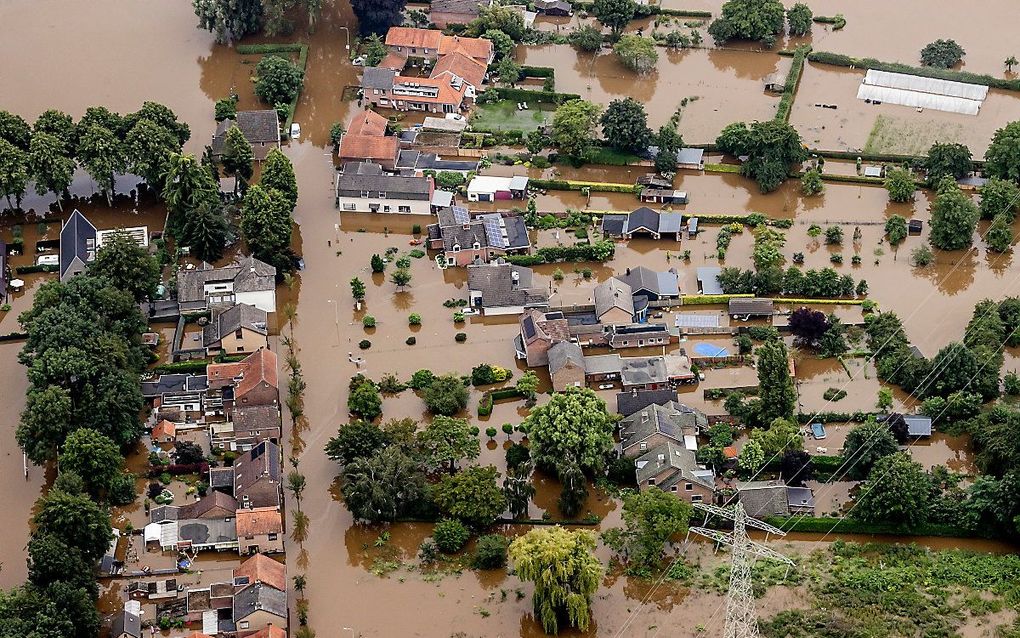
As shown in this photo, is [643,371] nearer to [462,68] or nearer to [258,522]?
[258,522]

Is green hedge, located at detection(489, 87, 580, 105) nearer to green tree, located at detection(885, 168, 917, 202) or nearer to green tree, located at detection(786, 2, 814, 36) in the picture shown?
green tree, located at detection(786, 2, 814, 36)

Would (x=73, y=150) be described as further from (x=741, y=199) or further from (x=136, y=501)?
(x=741, y=199)

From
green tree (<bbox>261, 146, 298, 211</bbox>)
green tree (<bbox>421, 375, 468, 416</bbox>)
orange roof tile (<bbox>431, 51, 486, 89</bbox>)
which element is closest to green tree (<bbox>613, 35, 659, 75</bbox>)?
orange roof tile (<bbox>431, 51, 486, 89</bbox>)

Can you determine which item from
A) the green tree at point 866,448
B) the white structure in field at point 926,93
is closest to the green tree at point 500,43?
the white structure in field at point 926,93

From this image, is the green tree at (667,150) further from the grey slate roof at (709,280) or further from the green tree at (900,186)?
the green tree at (900,186)

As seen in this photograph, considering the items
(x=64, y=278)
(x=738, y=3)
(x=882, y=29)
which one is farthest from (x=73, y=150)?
(x=882, y=29)

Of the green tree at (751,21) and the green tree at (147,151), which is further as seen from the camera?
the green tree at (751,21)
